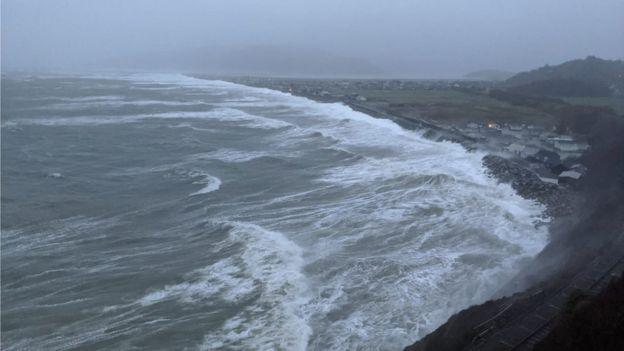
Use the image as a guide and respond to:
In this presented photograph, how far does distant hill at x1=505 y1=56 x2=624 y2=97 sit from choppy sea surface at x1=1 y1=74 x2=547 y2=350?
30159mm

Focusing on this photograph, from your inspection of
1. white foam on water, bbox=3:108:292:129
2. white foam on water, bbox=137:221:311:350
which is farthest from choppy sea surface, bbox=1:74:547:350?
white foam on water, bbox=3:108:292:129

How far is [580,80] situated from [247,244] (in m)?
45.4

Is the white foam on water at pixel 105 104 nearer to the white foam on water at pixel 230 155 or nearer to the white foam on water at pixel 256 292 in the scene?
the white foam on water at pixel 230 155

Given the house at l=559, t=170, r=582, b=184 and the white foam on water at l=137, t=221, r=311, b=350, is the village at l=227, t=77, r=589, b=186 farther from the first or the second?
the white foam on water at l=137, t=221, r=311, b=350

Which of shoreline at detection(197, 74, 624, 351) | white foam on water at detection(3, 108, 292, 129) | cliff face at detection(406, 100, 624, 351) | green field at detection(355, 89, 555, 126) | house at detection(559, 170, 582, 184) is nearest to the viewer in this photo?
cliff face at detection(406, 100, 624, 351)

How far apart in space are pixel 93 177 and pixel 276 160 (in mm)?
6180

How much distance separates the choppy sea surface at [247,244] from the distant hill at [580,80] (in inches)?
1187

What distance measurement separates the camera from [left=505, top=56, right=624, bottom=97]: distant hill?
42.6 m

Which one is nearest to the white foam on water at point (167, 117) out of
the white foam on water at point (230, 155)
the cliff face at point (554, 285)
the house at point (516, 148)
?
the white foam on water at point (230, 155)

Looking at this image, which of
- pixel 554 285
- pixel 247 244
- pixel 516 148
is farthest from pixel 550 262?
pixel 516 148

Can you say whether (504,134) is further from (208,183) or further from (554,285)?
(554,285)

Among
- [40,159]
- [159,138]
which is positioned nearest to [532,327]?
[40,159]

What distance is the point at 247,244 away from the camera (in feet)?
32.2

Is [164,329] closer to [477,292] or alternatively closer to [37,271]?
[37,271]
